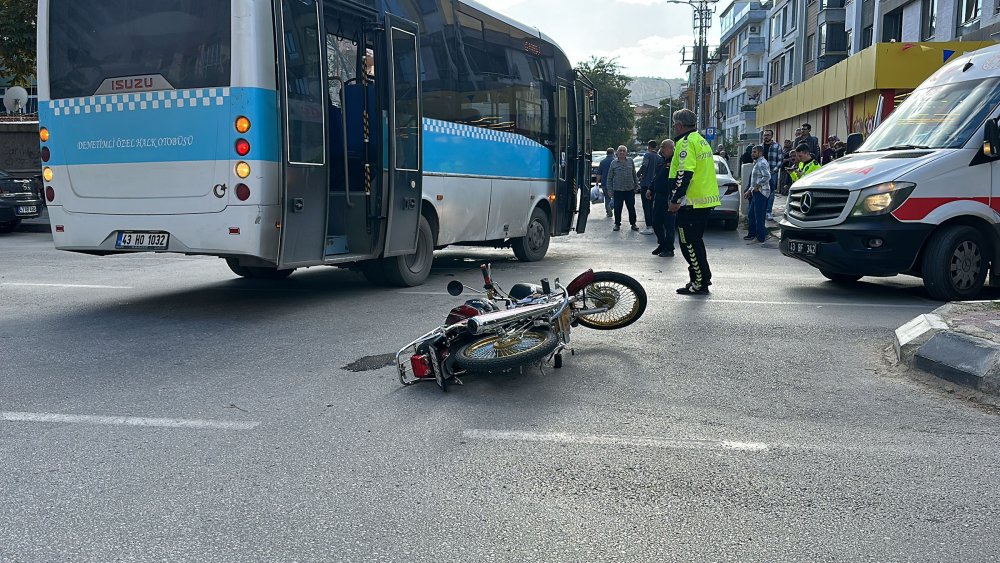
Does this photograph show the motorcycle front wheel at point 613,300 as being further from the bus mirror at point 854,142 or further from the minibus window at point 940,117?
the bus mirror at point 854,142

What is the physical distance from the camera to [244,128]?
25.0 feet

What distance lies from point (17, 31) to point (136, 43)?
16497 mm

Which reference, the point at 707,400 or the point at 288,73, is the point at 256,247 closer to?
the point at 288,73

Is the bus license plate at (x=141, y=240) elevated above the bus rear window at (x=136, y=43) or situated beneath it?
situated beneath

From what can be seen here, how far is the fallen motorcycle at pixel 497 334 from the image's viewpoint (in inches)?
218

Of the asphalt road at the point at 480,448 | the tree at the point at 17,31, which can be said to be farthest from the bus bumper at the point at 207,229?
the tree at the point at 17,31

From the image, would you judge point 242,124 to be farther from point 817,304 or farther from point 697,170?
point 817,304

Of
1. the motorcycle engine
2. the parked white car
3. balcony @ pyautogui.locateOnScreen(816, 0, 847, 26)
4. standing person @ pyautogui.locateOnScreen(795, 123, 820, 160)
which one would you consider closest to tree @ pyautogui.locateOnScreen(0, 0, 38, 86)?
the parked white car

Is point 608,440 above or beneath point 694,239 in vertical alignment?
beneath

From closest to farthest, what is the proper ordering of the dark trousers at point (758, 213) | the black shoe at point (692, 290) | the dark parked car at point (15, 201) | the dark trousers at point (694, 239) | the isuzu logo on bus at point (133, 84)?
the isuzu logo on bus at point (133, 84), the dark trousers at point (694, 239), the black shoe at point (692, 290), the dark trousers at point (758, 213), the dark parked car at point (15, 201)

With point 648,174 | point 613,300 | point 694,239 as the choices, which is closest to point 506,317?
point 613,300

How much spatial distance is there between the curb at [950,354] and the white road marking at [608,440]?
188 cm

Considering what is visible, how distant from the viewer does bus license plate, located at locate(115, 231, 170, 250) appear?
800 cm

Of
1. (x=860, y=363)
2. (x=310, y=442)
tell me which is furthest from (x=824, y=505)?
(x=860, y=363)
